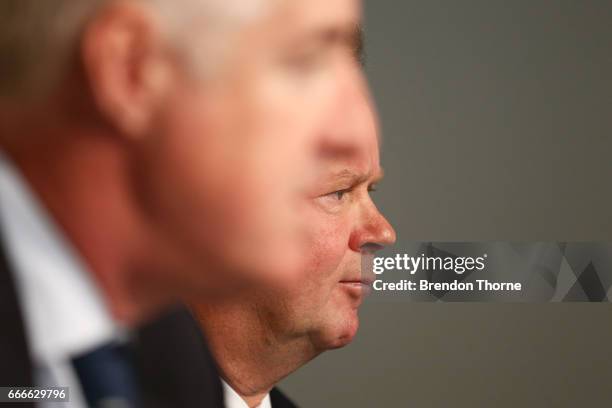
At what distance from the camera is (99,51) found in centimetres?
32

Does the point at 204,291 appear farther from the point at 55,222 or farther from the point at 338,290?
the point at 338,290

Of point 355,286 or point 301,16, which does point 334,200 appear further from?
point 301,16

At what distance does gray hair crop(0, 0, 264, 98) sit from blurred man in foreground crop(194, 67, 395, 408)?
0.46 m

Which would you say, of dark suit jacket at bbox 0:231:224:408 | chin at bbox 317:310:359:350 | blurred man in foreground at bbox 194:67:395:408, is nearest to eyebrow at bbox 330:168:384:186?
blurred man in foreground at bbox 194:67:395:408

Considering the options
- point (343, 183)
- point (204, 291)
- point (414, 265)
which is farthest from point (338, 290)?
point (414, 265)

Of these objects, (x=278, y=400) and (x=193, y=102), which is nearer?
(x=193, y=102)

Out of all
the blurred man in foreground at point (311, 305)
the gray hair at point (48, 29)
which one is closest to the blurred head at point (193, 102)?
the gray hair at point (48, 29)

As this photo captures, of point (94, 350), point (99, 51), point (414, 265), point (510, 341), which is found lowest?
point (510, 341)

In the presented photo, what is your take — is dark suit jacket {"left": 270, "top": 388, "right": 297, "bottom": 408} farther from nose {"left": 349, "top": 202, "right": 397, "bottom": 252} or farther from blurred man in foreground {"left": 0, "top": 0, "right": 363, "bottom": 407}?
blurred man in foreground {"left": 0, "top": 0, "right": 363, "bottom": 407}

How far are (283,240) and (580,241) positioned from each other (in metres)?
1.36

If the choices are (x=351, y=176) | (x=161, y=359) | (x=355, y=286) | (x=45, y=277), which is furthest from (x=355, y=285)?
(x=45, y=277)

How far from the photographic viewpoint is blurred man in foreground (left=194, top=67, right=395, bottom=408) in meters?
0.80

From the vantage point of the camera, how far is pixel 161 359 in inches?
17.6

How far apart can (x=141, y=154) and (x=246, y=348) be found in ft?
1.62
